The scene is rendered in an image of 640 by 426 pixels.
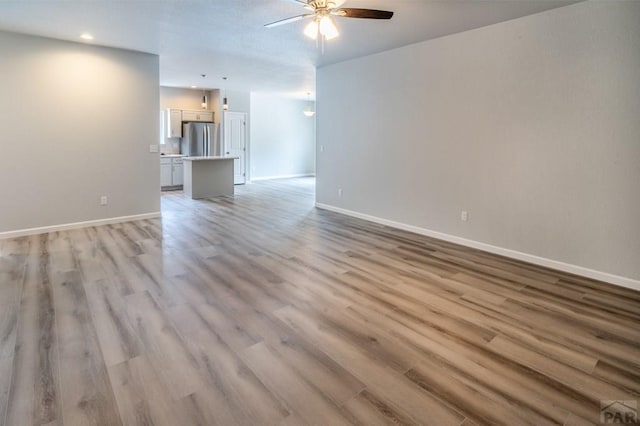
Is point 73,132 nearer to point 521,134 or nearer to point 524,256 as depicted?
point 521,134

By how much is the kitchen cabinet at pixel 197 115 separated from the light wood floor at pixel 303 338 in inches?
248

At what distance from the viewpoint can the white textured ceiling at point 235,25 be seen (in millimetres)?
3676

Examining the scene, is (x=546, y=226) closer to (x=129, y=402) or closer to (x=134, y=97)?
(x=129, y=402)

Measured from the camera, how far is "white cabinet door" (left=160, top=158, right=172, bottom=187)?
9.40m

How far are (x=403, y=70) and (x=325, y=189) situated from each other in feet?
8.79

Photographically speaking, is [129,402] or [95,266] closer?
[129,402]

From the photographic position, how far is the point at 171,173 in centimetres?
958

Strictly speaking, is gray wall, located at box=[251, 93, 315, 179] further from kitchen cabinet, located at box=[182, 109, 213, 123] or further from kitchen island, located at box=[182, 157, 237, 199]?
kitchen island, located at box=[182, 157, 237, 199]

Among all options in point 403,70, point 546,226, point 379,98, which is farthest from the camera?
point 379,98

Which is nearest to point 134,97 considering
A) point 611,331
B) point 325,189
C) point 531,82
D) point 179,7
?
point 179,7

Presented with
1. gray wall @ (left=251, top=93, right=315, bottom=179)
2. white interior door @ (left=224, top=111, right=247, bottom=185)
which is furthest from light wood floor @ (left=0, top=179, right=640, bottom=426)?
gray wall @ (left=251, top=93, right=315, bottom=179)

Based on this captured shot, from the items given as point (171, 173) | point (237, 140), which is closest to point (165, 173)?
point (171, 173)

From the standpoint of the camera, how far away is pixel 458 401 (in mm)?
1903

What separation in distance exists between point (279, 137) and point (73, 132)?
7.57 m
